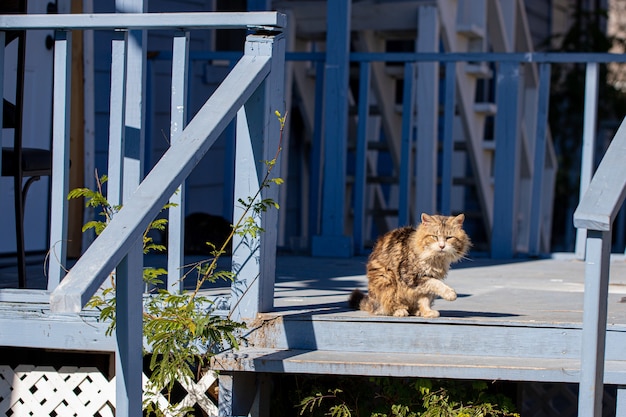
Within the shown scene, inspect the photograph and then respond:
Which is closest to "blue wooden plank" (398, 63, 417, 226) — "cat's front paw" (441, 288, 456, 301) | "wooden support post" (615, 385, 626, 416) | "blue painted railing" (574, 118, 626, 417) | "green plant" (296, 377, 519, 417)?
"green plant" (296, 377, 519, 417)

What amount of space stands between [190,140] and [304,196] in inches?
237

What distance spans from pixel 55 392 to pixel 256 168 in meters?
1.21

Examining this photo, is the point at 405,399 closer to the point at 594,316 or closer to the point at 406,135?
the point at 594,316

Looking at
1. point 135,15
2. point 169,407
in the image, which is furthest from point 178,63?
Result: point 169,407

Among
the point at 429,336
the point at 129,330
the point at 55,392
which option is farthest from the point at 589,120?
the point at 129,330

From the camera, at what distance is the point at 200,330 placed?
2.85m

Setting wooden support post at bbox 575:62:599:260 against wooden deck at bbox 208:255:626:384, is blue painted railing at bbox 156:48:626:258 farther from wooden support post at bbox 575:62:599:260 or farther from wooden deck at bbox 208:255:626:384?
wooden deck at bbox 208:255:626:384

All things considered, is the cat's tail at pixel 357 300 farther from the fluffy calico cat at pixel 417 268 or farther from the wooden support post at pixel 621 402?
the wooden support post at pixel 621 402

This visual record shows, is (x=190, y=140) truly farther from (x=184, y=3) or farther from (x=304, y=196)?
(x=304, y=196)

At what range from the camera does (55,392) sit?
136 inches

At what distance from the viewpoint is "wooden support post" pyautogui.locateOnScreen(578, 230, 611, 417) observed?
7.56 ft

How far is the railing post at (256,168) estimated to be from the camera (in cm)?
308

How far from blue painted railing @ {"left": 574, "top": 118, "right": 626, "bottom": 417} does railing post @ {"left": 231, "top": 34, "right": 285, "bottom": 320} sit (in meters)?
1.15

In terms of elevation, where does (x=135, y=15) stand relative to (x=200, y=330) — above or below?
above
